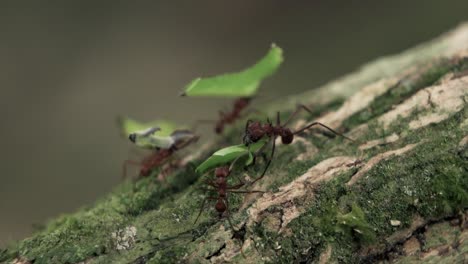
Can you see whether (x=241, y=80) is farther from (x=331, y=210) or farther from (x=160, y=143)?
(x=331, y=210)

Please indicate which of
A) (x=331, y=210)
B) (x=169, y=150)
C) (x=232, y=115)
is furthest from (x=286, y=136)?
(x=232, y=115)

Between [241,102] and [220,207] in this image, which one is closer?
[220,207]

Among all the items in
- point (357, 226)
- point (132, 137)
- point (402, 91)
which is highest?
point (132, 137)

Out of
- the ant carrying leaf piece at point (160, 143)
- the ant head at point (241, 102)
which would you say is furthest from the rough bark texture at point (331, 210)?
the ant head at point (241, 102)


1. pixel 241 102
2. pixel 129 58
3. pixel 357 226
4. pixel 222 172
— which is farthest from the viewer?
pixel 129 58

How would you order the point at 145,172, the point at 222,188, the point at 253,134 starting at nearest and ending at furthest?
1. the point at 222,188
2. the point at 253,134
3. the point at 145,172

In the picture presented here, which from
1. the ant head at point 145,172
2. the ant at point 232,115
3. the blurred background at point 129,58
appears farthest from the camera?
the blurred background at point 129,58

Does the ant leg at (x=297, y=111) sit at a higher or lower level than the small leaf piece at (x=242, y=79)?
lower

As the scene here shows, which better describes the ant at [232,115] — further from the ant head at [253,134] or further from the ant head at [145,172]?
the ant head at [253,134]

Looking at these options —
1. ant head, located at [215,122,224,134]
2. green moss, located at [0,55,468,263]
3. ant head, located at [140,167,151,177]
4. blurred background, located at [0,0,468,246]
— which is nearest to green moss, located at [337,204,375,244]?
green moss, located at [0,55,468,263]
